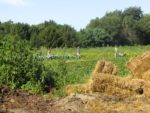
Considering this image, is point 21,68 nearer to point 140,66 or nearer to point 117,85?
point 117,85

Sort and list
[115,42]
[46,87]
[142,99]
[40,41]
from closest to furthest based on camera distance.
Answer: [142,99]
[46,87]
[40,41]
[115,42]

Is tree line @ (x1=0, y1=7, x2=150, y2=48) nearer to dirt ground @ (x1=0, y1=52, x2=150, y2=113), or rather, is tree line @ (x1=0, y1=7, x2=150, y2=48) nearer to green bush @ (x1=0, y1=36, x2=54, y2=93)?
green bush @ (x1=0, y1=36, x2=54, y2=93)

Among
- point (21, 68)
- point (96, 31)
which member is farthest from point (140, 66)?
point (96, 31)

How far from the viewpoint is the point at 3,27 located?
266ft

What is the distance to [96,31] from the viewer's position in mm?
98438

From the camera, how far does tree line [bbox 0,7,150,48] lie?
82562 millimetres

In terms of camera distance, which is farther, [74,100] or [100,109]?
[74,100]

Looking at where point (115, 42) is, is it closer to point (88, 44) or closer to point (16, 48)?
point (88, 44)

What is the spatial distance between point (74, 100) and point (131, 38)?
9822 centimetres

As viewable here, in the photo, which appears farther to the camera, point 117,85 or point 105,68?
point 105,68

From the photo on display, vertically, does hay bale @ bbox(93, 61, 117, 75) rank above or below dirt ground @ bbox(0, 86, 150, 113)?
above

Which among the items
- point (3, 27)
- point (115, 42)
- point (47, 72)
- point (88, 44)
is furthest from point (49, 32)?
point (47, 72)

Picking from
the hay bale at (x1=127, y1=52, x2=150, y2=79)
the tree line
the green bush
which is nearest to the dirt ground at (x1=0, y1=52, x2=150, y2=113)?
the hay bale at (x1=127, y1=52, x2=150, y2=79)

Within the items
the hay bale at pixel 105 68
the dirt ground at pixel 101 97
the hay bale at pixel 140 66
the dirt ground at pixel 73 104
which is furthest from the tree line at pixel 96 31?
the dirt ground at pixel 73 104
